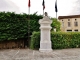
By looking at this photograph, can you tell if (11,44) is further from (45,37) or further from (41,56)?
(41,56)

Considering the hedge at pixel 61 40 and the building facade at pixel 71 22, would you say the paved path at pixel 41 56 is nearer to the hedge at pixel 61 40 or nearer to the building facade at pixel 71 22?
the hedge at pixel 61 40

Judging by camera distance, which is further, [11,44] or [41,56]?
[11,44]

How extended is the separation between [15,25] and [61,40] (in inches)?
146

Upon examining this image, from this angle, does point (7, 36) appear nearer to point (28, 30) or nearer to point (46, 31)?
point (28, 30)

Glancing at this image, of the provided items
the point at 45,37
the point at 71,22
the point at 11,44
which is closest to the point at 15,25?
the point at 11,44

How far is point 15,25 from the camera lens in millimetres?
10273

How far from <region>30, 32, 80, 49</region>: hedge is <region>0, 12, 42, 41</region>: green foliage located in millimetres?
1798

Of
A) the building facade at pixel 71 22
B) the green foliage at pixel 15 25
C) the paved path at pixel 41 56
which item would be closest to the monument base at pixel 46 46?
the paved path at pixel 41 56

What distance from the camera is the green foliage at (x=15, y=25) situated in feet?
32.9

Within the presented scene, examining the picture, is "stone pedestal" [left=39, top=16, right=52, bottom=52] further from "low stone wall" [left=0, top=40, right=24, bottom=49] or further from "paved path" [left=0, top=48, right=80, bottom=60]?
"low stone wall" [left=0, top=40, right=24, bottom=49]

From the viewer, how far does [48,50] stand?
7730 mm

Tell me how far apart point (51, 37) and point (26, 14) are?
3.32 meters

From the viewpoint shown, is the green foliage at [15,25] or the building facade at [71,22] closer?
the green foliage at [15,25]

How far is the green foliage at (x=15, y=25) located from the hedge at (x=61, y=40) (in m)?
1.80
